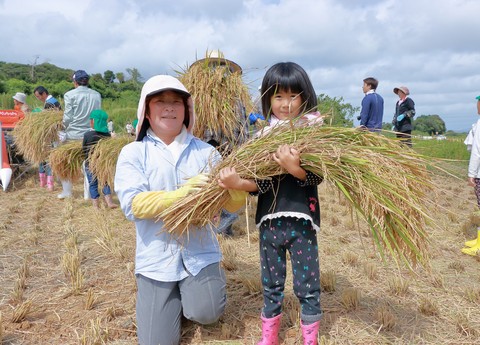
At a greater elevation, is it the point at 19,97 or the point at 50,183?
Answer: the point at 19,97

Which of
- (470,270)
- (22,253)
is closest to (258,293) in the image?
(470,270)

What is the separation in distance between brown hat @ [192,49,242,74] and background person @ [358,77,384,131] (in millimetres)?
2755

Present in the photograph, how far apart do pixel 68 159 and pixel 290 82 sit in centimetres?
402

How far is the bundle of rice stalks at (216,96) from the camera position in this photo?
334cm

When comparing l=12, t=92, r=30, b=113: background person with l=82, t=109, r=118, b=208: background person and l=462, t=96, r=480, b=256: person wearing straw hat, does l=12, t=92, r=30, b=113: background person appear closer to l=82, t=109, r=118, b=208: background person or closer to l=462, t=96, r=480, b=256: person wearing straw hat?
l=82, t=109, r=118, b=208: background person

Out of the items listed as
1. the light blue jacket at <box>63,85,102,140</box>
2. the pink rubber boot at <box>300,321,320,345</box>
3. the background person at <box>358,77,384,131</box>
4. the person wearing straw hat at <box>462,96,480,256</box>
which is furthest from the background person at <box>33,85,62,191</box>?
the person wearing straw hat at <box>462,96,480,256</box>

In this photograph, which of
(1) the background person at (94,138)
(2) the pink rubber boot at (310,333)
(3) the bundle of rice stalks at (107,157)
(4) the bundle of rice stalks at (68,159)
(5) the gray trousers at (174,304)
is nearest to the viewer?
(2) the pink rubber boot at (310,333)

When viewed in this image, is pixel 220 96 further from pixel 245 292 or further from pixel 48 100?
pixel 48 100

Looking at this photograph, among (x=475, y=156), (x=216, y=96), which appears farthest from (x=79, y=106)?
(x=475, y=156)

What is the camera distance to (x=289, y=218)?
5.75 feet

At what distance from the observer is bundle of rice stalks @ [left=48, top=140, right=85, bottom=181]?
4.95 m

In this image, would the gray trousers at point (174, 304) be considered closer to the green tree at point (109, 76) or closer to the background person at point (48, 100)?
the background person at point (48, 100)

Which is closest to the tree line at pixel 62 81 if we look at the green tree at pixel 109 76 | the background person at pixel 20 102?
the green tree at pixel 109 76

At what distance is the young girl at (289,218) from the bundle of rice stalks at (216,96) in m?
1.53
